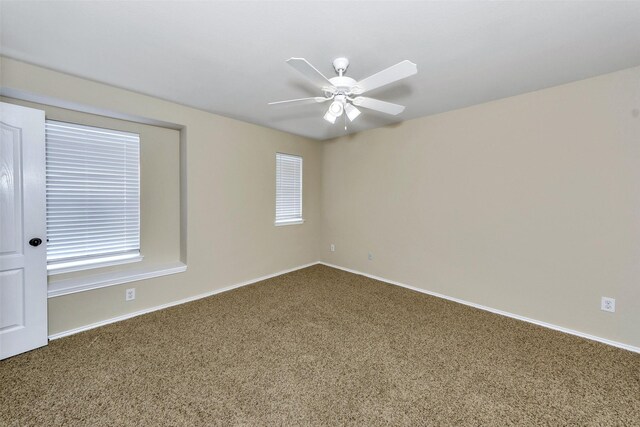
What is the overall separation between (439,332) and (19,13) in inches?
158

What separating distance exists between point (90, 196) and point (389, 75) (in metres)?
3.17

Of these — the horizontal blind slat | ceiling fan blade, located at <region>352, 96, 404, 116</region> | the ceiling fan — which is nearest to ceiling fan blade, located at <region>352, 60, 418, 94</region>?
the ceiling fan

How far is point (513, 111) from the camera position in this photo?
2.80 m

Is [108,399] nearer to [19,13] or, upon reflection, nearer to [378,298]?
[19,13]

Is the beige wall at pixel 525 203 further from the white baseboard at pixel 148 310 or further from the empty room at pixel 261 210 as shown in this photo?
the white baseboard at pixel 148 310

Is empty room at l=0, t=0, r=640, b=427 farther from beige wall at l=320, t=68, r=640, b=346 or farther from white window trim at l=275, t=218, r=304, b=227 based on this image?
white window trim at l=275, t=218, r=304, b=227

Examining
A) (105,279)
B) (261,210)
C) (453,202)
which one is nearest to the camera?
(105,279)

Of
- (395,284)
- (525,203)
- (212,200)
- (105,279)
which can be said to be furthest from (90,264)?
(525,203)

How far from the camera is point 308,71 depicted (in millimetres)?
1603

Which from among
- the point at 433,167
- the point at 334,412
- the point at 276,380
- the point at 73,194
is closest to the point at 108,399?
the point at 276,380

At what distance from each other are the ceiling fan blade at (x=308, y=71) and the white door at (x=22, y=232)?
7.66ft

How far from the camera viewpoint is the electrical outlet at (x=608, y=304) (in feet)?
7.66

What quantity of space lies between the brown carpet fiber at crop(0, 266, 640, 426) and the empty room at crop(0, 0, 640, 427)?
2cm

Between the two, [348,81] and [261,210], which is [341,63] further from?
[261,210]
